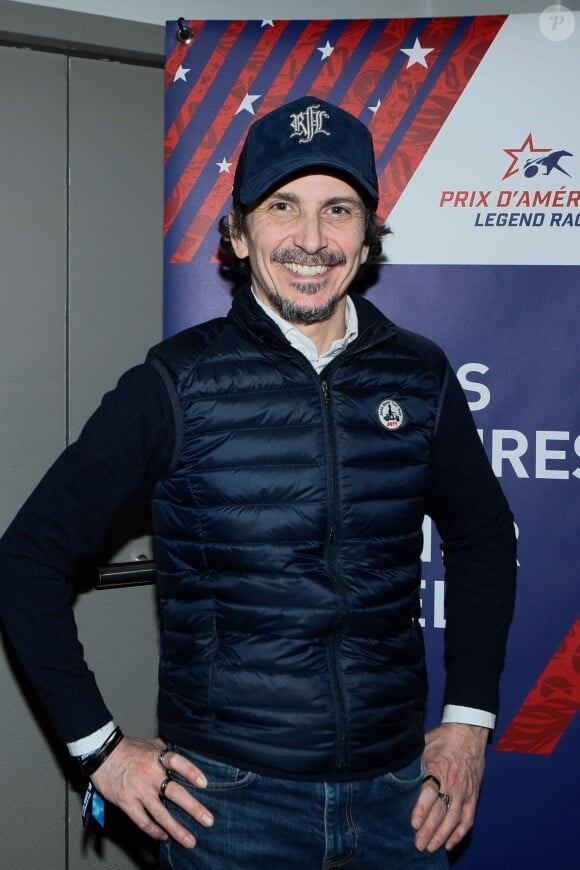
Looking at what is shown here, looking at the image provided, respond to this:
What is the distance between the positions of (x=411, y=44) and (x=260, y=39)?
0.30 metres

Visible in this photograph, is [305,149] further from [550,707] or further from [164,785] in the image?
[550,707]

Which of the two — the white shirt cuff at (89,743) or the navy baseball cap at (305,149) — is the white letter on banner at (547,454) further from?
the white shirt cuff at (89,743)

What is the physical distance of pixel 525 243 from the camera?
1843mm

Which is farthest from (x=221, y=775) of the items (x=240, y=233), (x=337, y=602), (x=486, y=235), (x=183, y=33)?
(x=183, y=33)

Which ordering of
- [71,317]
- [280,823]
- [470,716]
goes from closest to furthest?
[280,823], [470,716], [71,317]

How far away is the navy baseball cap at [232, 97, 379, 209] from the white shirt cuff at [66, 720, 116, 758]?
866 millimetres

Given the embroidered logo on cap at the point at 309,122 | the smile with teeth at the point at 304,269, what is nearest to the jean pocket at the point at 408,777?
the smile with teeth at the point at 304,269

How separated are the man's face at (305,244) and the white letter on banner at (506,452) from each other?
0.54 m

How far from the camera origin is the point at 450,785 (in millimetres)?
1537

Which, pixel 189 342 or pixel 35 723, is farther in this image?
pixel 35 723

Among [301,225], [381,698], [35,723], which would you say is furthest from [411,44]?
[35,723]

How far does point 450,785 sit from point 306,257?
3.00ft

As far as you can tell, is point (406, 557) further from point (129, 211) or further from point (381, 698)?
point (129, 211)

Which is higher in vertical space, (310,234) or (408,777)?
(310,234)
